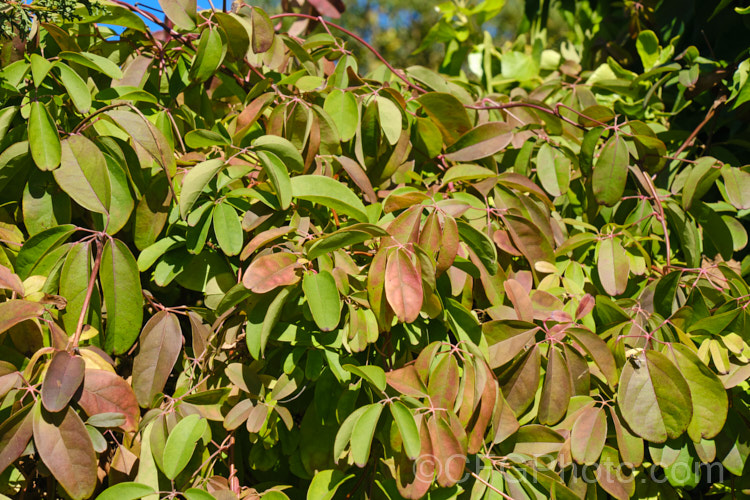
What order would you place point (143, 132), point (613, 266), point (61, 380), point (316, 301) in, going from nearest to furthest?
point (61, 380) < point (316, 301) < point (143, 132) < point (613, 266)

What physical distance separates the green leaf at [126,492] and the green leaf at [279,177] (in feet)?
1.53

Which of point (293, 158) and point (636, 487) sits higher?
point (293, 158)

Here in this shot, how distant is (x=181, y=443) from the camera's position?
84 centimetres

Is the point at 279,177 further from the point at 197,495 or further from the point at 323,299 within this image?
the point at 197,495

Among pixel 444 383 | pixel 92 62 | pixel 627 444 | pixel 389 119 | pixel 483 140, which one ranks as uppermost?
pixel 92 62

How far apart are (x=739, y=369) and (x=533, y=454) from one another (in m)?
0.44

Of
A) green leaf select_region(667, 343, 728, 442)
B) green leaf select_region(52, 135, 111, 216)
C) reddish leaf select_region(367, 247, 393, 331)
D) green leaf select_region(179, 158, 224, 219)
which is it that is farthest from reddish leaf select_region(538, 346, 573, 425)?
green leaf select_region(52, 135, 111, 216)

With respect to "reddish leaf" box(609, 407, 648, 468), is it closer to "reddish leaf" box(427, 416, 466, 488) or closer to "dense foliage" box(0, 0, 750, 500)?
"dense foliage" box(0, 0, 750, 500)

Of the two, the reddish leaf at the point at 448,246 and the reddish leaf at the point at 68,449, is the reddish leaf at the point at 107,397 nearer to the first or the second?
the reddish leaf at the point at 68,449

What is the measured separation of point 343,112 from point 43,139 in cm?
54

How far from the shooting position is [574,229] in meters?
1.43

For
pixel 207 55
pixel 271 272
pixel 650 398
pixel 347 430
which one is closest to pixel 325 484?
pixel 347 430

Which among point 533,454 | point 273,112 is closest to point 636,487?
point 533,454

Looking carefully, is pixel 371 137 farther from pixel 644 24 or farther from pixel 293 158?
pixel 644 24
